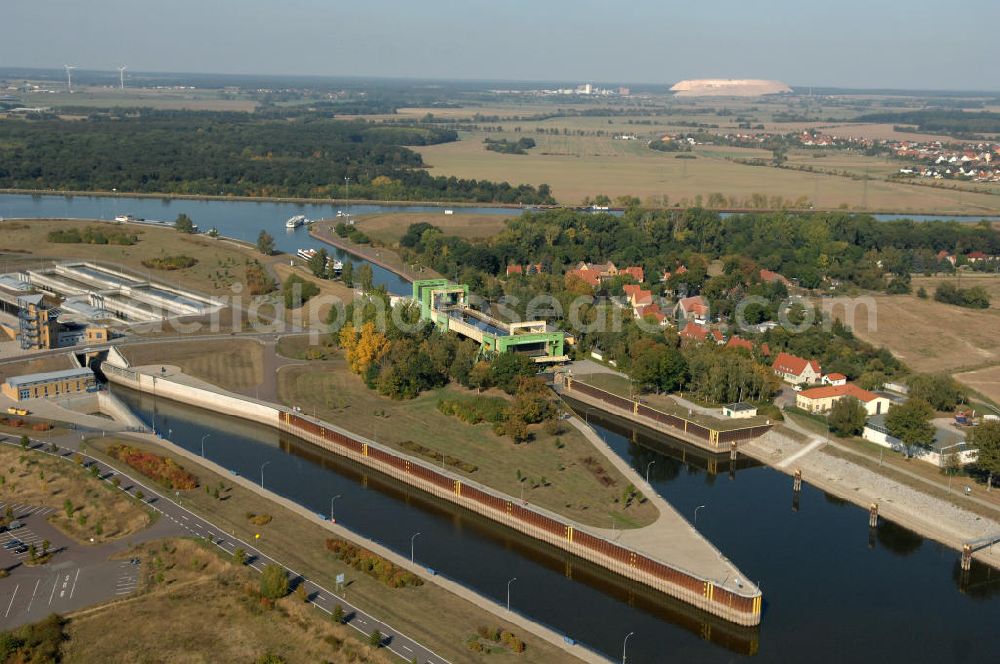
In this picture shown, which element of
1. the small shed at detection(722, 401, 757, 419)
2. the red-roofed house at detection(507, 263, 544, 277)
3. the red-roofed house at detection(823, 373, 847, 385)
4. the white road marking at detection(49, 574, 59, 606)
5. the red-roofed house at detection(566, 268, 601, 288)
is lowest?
the white road marking at detection(49, 574, 59, 606)

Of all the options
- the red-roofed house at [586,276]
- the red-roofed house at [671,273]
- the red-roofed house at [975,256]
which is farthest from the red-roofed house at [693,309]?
the red-roofed house at [975,256]

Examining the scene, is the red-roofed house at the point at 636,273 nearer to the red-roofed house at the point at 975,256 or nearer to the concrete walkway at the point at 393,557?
the red-roofed house at the point at 975,256

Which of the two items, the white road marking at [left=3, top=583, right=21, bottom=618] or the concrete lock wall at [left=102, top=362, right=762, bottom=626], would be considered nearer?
the white road marking at [left=3, top=583, right=21, bottom=618]

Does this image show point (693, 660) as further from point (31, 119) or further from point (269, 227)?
point (31, 119)

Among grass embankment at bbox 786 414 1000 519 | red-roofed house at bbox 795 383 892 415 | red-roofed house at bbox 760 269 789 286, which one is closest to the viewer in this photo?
grass embankment at bbox 786 414 1000 519

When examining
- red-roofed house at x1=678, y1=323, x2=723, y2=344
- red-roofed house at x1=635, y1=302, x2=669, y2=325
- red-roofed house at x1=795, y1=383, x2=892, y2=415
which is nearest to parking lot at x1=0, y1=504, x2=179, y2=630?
red-roofed house at x1=795, y1=383, x2=892, y2=415

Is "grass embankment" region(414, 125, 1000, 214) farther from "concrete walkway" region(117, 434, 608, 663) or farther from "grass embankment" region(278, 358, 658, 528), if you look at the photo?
"concrete walkway" region(117, 434, 608, 663)

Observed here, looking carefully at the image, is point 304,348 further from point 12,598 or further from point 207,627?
point 207,627

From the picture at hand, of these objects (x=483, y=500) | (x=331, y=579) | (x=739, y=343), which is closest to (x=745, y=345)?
(x=739, y=343)
